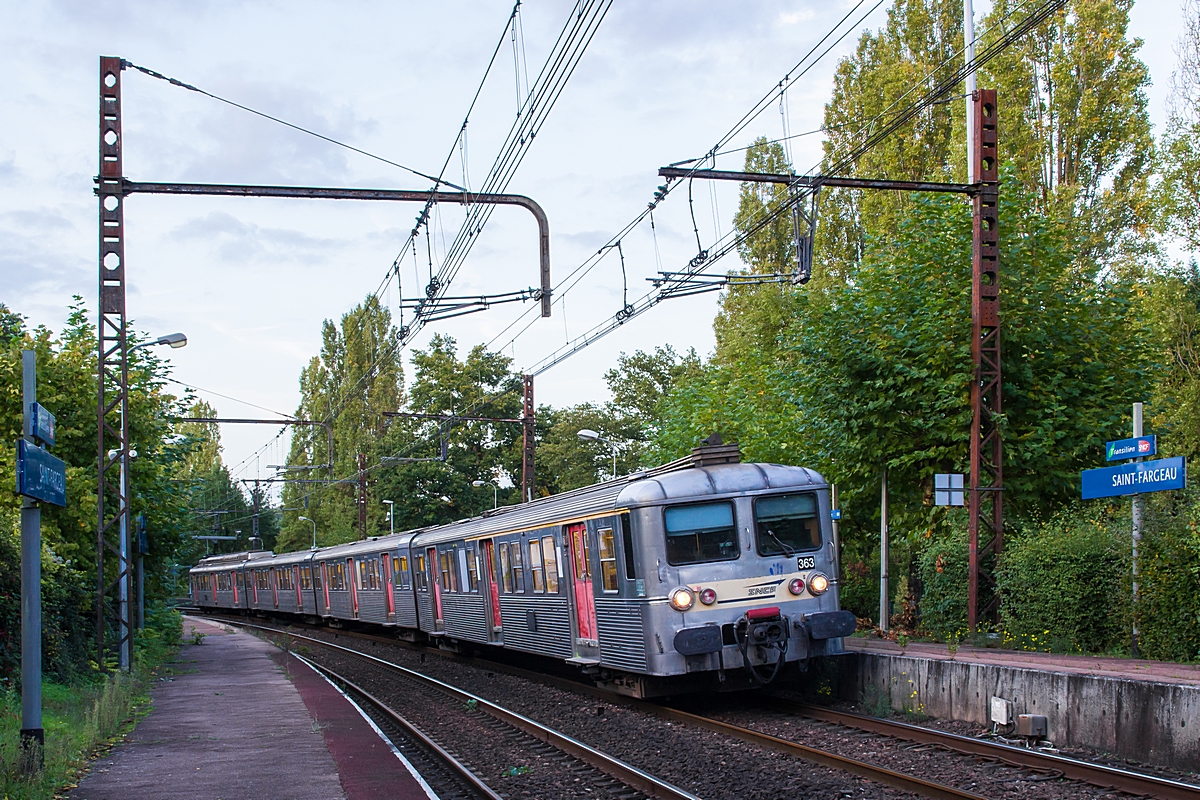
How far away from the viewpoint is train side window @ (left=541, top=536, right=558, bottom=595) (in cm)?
1722

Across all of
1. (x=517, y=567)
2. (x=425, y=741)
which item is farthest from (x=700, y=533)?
(x=517, y=567)

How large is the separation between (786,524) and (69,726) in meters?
8.32

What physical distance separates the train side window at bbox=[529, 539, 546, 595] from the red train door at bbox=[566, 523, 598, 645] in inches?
59.8

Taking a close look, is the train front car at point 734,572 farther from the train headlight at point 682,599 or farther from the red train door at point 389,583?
the red train door at point 389,583

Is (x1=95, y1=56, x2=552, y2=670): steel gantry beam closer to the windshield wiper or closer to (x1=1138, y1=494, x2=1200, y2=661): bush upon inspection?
the windshield wiper

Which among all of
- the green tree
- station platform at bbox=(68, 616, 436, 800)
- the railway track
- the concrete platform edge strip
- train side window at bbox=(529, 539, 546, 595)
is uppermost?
the green tree

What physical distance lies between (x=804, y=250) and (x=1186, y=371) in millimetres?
21374

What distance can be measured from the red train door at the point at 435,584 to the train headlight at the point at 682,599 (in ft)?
42.0

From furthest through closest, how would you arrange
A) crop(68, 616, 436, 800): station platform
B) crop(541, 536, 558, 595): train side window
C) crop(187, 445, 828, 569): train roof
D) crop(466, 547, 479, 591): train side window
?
1. crop(466, 547, 479, 591): train side window
2. crop(541, 536, 558, 595): train side window
3. crop(187, 445, 828, 569): train roof
4. crop(68, 616, 436, 800): station platform

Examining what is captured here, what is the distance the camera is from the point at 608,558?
14.9 m

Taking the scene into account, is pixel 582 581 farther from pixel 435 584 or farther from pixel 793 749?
pixel 435 584

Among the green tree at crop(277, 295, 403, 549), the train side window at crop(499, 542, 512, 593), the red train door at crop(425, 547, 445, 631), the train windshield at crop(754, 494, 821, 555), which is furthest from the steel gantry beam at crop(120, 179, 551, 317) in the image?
the green tree at crop(277, 295, 403, 549)

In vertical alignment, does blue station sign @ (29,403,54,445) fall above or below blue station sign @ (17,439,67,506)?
above

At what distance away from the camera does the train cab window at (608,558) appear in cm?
1467
